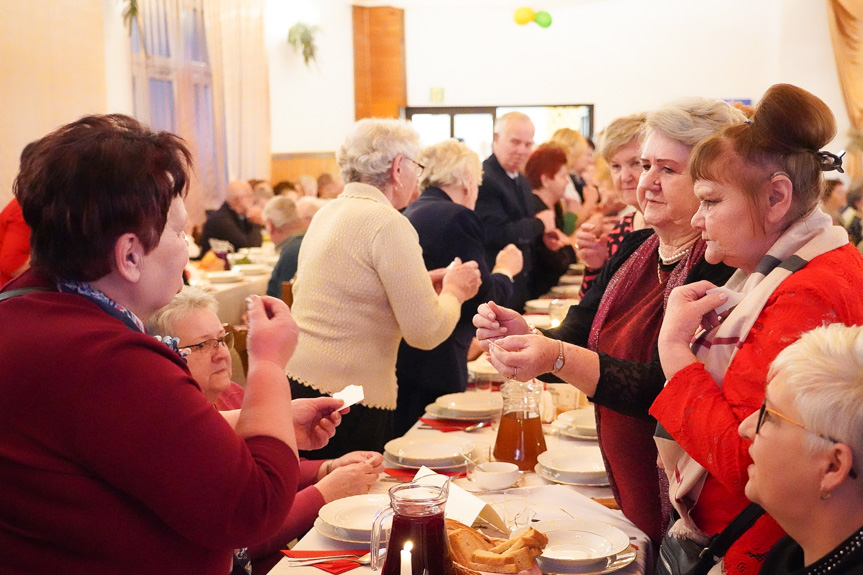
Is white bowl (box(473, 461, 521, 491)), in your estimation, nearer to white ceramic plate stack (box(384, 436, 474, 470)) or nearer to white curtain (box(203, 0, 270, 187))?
white ceramic plate stack (box(384, 436, 474, 470))

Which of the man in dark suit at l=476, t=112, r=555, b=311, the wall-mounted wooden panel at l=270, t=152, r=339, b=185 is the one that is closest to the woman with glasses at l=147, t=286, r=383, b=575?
the man in dark suit at l=476, t=112, r=555, b=311

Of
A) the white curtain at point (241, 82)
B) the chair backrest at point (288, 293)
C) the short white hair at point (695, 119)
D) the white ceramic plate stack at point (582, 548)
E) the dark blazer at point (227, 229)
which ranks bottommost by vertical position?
the dark blazer at point (227, 229)

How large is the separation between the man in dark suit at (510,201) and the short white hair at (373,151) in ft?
6.12

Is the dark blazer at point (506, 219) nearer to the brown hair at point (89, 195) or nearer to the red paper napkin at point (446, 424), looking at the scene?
the red paper napkin at point (446, 424)

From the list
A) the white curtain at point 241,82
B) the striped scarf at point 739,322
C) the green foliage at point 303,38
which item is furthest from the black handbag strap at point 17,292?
the green foliage at point 303,38

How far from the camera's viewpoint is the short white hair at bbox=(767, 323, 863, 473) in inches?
47.1

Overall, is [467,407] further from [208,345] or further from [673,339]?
[673,339]

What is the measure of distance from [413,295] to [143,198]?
1.73 meters

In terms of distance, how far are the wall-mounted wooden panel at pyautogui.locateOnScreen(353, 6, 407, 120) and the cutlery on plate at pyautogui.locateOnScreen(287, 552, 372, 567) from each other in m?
12.6

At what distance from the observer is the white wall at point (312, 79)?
11.9 meters

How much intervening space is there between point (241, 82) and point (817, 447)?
10.6 meters

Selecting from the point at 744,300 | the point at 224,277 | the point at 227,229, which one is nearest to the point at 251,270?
the point at 224,277

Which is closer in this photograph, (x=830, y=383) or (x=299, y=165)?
(x=830, y=383)

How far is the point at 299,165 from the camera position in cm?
1234
